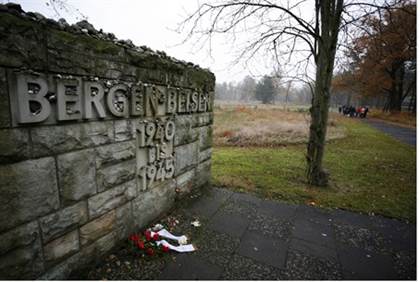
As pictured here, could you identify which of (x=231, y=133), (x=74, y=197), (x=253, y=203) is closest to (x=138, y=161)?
(x=74, y=197)

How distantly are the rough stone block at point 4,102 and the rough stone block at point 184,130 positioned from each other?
2.08 metres

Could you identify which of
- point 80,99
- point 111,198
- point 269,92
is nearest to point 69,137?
point 80,99

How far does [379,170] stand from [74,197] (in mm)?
7165

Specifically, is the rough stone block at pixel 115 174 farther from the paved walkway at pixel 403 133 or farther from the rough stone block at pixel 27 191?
the paved walkway at pixel 403 133

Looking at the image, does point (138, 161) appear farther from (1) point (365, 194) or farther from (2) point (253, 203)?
(1) point (365, 194)

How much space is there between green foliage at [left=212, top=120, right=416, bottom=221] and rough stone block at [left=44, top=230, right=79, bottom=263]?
3.07 m

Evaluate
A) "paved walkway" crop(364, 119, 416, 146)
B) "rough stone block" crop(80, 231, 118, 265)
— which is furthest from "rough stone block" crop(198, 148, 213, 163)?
"paved walkway" crop(364, 119, 416, 146)

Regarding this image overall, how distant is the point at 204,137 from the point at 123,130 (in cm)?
211

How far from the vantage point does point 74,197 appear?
6.79 ft

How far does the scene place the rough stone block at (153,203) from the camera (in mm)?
2869

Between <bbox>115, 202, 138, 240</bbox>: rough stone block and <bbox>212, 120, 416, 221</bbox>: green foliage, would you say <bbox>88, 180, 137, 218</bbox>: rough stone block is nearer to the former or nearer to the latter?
<bbox>115, 202, 138, 240</bbox>: rough stone block

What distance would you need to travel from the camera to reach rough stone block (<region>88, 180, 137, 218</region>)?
2270 millimetres

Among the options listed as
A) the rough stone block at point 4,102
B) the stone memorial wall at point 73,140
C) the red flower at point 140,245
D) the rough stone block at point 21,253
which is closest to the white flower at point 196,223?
the stone memorial wall at point 73,140

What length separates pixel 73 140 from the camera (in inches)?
78.7
